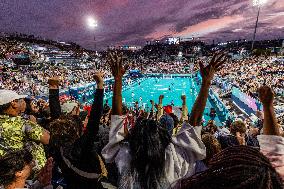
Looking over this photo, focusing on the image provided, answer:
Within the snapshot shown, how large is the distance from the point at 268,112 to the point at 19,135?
2244 mm

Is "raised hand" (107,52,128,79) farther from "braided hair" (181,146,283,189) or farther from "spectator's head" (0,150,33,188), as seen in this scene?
"braided hair" (181,146,283,189)

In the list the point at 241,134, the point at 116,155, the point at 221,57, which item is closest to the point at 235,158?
the point at 116,155

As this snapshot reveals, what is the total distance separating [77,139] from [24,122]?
0.62 m

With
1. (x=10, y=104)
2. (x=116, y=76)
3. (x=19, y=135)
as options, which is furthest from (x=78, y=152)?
(x=10, y=104)

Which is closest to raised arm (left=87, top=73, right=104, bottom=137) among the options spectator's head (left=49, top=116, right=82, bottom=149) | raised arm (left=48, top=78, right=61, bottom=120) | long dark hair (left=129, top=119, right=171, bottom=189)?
spectator's head (left=49, top=116, right=82, bottom=149)

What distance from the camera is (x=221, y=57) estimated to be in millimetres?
2123

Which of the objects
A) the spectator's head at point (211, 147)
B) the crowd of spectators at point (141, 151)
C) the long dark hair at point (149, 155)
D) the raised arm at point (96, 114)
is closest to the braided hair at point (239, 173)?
the crowd of spectators at point (141, 151)

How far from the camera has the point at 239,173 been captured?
39.6 inches

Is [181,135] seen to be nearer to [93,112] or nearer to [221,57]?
[221,57]

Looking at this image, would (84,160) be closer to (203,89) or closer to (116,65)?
(116,65)

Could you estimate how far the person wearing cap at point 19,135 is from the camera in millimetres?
2449

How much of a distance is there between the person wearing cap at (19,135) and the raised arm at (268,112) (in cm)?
195

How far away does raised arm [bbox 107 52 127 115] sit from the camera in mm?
2049

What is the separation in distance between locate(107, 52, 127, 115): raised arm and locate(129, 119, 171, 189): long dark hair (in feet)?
1.06
